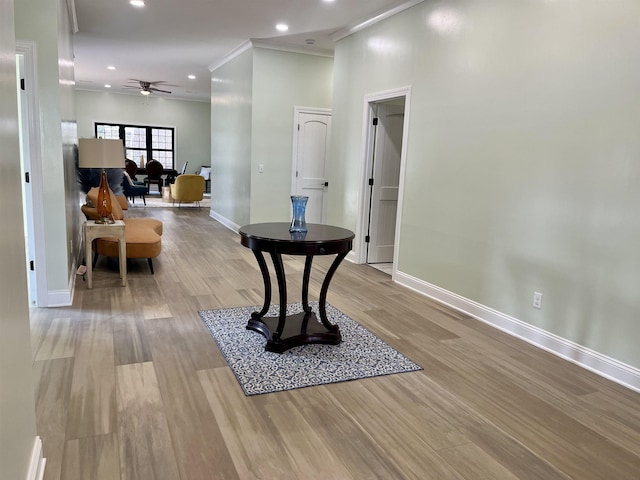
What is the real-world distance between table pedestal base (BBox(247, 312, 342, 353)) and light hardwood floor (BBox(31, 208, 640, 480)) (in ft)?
1.16

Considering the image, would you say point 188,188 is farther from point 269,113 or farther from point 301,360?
point 301,360

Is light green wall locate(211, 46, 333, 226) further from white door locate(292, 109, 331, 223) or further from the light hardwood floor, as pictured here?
the light hardwood floor

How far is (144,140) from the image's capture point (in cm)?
1366

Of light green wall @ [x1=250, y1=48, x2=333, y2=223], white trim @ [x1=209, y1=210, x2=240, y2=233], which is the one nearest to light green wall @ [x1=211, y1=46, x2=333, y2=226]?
light green wall @ [x1=250, y1=48, x2=333, y2=223]

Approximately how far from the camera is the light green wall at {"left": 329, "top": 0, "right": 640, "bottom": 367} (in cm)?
277

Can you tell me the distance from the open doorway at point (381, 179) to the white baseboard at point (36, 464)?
4.06m

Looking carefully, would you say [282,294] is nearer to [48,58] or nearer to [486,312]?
[486,312]

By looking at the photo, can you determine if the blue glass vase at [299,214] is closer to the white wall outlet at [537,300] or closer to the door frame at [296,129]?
the white wall outlet at [537,300]

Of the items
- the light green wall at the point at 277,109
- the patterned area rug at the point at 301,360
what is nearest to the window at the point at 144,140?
the light green wall at the point at 277,109

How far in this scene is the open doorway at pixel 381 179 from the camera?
5371 millimetres

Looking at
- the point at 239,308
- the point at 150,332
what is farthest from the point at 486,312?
the point at 150,332

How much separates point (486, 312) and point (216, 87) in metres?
6.91

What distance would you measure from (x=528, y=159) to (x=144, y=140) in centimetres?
1263

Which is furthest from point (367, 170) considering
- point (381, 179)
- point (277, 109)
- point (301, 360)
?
point (301, 360)
